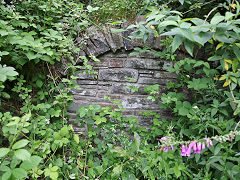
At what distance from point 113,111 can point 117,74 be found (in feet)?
1.62

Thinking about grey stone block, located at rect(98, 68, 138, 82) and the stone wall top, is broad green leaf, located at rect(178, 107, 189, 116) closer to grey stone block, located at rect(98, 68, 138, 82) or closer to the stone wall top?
grey stone block, located at rect(98, 68, 138, 82)

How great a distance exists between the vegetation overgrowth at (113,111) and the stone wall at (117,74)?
172 millimetres

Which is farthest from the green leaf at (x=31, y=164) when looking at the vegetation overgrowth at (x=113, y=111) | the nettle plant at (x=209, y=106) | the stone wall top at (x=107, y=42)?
the stone wall top at (x=107, y=42)

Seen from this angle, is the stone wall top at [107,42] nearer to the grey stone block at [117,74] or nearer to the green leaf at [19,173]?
the grey stone block at [117,74]

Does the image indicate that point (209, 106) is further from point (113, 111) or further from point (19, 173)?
point (19, 173)

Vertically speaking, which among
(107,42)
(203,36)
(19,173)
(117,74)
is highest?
(203,36)

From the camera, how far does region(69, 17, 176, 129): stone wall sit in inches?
80.7

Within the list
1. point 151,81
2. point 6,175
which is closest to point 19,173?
point 6,175

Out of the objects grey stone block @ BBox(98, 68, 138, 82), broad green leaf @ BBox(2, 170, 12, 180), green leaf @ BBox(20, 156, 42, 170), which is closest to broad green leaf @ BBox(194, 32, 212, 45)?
grey stone block @ BBox(98, 68, 138, 82)

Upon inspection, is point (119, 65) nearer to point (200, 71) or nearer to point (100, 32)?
point (100, 32)

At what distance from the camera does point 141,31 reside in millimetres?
1525

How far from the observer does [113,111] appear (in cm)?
188

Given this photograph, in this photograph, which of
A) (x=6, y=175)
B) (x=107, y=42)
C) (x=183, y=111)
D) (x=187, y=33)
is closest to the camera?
(x=187, y=33)

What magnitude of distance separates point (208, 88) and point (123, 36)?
112 cm
